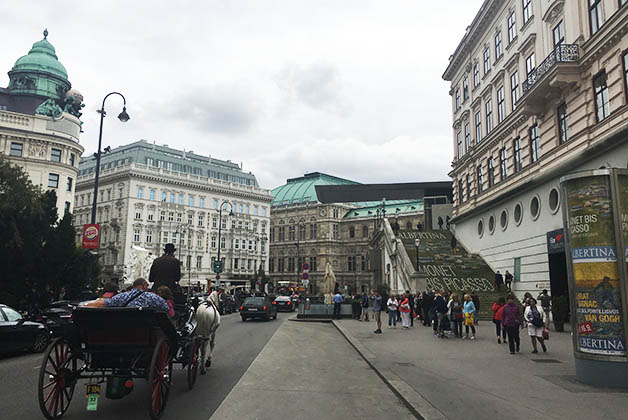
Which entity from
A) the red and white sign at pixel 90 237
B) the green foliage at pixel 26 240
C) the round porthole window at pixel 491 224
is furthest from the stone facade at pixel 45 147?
the round porthole window at pixel 491 224

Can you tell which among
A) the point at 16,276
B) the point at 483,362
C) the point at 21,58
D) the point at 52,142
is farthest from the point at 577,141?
the point at 21,58

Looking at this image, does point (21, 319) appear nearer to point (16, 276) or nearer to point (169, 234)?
point (16, 276)

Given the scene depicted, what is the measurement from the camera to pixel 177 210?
254 ft

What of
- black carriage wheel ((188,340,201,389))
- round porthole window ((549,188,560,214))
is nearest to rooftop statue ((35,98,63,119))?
round porthole window ((549,188,560,214))

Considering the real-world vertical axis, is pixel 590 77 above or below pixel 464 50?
below

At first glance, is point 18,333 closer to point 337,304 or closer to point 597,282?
point 597,282

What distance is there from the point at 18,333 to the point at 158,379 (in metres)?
8.36

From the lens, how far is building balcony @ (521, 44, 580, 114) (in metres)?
22.9

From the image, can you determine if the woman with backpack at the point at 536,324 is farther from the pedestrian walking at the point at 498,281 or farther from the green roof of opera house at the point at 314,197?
the green roof of opera house at the point at 314,197

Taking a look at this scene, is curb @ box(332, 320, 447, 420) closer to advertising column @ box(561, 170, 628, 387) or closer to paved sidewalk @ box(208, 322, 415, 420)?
paved sidewalk @ box(208, 322, 415, 420)

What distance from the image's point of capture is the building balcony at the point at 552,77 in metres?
22.9

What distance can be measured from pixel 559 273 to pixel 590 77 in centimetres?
937

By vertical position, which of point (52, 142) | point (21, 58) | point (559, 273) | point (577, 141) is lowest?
point (559, 273)

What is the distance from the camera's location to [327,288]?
112 feet
